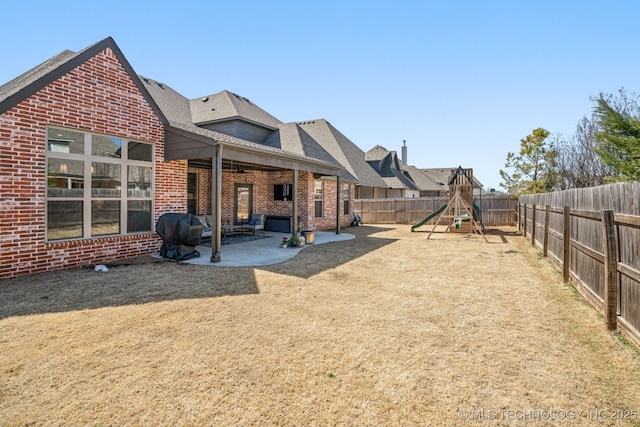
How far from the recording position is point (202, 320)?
4.16 m

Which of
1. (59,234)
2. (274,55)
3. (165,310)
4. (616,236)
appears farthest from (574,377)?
(274,55)

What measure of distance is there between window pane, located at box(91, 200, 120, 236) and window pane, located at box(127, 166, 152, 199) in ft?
1.55

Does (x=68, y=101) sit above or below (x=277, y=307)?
above

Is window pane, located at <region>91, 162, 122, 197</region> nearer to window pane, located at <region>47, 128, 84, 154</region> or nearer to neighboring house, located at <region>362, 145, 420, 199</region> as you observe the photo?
window pane, located at <region>47, 128, 84, 154</region>

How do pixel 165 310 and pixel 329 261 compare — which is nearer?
Answer: pixel 165 310

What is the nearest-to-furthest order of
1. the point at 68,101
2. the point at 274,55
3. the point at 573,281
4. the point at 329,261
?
the point at 573,281
the point at 68,101
the point at 329,261
the point at 274,55

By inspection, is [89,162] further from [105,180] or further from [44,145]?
[44,145]

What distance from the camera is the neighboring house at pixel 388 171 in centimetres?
2962

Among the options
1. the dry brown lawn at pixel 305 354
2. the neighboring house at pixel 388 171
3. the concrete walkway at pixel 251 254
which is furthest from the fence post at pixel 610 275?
the neighboring house at pixel 388 171

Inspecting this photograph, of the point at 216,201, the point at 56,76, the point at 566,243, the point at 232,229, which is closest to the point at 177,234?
the point at 216,201

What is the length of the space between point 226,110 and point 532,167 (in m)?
21.8

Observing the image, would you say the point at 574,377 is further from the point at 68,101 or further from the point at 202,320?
the point at 68,101

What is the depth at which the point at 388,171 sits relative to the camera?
102 ft

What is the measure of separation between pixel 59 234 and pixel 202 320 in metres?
4.78
